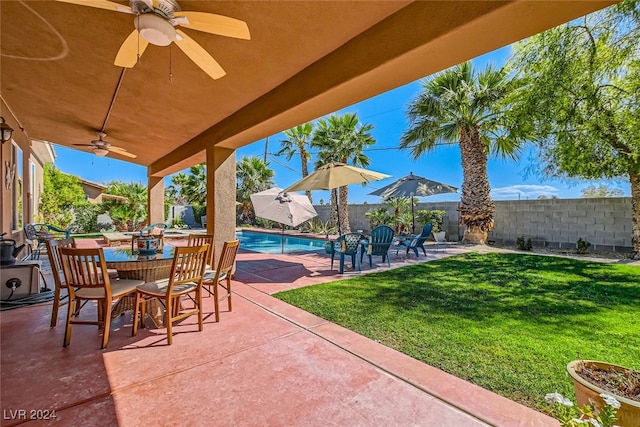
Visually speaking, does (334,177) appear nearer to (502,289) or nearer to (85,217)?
(502,289)

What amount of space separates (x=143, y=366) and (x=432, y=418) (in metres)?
2.46

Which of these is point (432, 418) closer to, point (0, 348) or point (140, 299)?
point (140, 299)

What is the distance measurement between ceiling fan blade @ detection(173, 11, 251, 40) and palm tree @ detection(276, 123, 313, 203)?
13.4 meters

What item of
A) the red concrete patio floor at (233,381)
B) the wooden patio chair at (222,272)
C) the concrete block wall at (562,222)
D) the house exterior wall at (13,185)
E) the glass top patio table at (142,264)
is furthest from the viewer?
the concrete block wall at (562,222)

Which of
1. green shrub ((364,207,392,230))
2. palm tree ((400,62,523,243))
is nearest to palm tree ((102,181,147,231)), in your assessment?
green shrub ((364,207,392,230))

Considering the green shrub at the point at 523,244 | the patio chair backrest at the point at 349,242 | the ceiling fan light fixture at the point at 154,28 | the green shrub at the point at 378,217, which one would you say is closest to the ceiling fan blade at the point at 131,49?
the ceiling fan light fixture at the point at 154,28

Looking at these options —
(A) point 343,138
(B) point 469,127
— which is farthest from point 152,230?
(B) point 469,127

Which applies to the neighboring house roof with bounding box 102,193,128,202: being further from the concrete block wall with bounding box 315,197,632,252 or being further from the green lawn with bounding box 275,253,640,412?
the concrete block wall with bounding box 315,197,632,252

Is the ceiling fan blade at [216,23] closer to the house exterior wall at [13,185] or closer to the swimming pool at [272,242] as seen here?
the house exterior wall at [13,185]

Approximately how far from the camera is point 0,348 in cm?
299

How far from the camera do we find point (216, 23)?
2398 millimetres

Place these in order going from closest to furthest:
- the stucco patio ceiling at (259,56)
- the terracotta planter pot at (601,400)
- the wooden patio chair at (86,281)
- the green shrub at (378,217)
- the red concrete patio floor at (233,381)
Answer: the terracotta planter pot at (601,400)
the red concrete patio floor at (233,381)
the stucco patio ceiling at (259,56)
the wooden patio chair at (86,281)
the green shrub at (378,217)

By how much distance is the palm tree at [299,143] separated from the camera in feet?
52.3

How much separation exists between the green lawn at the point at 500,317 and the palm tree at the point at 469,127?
439 centimetres
